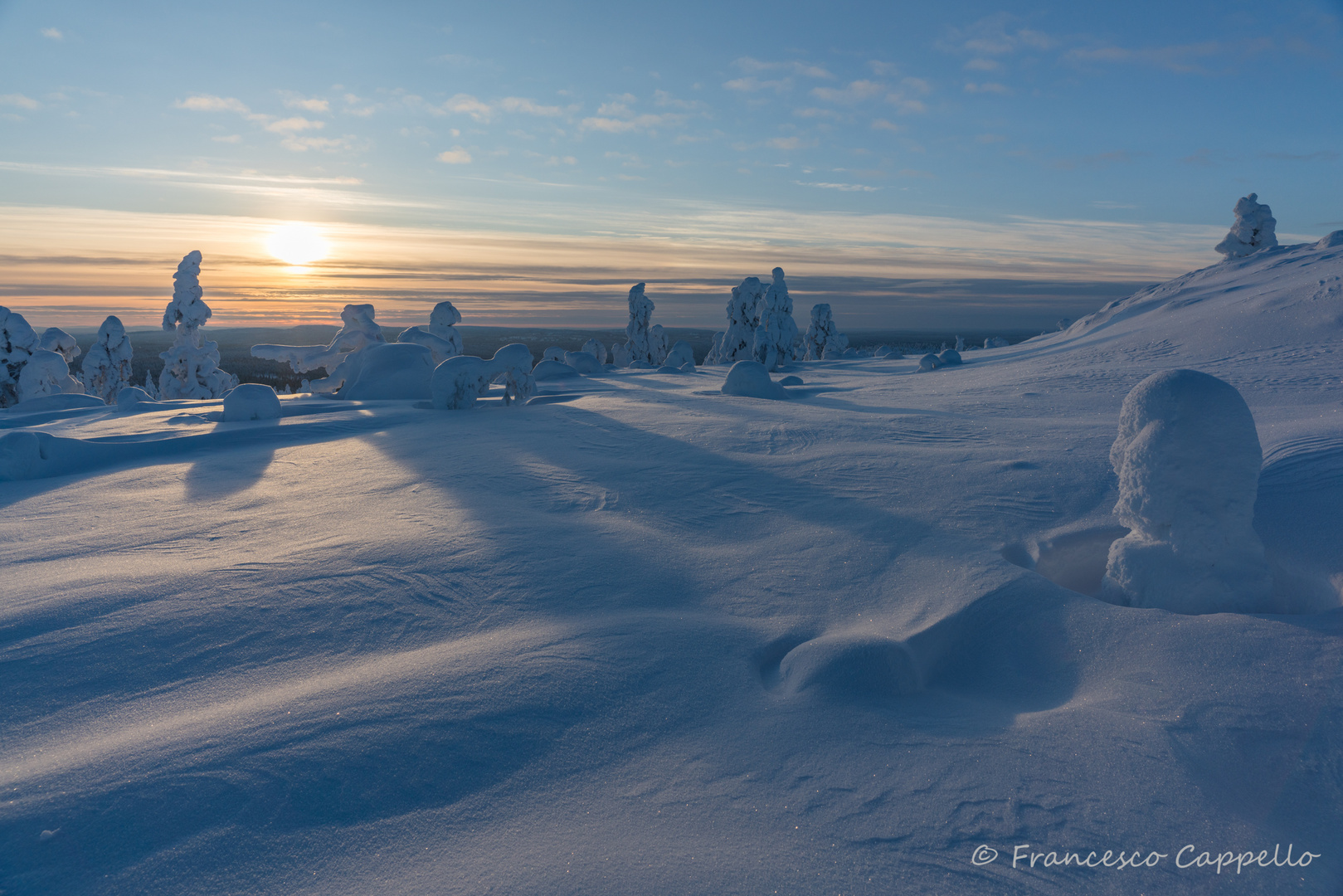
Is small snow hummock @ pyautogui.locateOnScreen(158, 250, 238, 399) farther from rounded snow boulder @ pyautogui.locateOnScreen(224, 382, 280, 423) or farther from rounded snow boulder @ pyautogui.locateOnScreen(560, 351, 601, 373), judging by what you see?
rounded snow boulder @ pyautogui.locateOnScreen(224, 382, 280, 423)

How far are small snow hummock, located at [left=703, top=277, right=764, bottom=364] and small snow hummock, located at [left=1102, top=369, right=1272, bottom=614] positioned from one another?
123ft

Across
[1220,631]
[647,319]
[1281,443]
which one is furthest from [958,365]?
[647,319]

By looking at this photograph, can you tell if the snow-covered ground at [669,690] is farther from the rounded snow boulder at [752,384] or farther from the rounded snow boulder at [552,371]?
the rounded snow boulder at [552,371]

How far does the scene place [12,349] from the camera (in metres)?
23.9

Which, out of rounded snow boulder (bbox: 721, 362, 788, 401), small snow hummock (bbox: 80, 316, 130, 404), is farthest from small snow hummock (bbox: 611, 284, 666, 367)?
rounded snow boulder (bbox: 721, 362, 788, 401)

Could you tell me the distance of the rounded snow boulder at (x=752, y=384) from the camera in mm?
14617

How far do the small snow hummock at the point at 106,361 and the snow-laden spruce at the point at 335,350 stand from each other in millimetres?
22290

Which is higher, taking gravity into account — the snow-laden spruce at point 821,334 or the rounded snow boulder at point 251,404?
the snow-laden spruce at point 821,334

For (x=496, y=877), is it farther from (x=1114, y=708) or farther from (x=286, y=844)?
(x=1114, y=708)

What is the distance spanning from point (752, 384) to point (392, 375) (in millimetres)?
9087

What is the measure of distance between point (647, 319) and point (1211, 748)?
4790cm

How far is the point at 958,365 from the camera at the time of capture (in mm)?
23922

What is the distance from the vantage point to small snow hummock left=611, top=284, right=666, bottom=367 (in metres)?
48.0

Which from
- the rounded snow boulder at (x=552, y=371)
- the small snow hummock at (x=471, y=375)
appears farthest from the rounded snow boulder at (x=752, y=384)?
the rounded snow boulder at (x=552, y=371)
